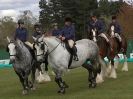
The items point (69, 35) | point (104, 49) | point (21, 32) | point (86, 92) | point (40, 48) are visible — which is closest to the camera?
point (40, 48)

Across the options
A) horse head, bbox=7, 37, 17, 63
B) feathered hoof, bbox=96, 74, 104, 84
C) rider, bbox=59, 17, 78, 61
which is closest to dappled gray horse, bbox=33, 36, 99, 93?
rider, bbox=59, 17, 78, 61

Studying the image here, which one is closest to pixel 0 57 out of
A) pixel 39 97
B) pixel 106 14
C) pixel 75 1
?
pixel 39 97

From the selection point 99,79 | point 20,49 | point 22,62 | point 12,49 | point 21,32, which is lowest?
point 99,79

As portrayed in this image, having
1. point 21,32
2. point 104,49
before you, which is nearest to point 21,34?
point 21,32

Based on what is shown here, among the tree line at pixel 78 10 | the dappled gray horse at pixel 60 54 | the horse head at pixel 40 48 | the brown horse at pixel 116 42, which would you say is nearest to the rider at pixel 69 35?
the dappled gray horse at pixel 60 54

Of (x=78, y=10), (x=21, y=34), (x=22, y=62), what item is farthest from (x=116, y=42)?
(x=78, y=10)

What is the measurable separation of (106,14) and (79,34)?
1072 cm

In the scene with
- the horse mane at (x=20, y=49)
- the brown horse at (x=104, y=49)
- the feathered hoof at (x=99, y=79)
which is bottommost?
the feathered hoof at (x=99, y=79)

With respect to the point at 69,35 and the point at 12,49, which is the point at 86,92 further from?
the point at 12,49

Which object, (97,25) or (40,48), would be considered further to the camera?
(97,25)

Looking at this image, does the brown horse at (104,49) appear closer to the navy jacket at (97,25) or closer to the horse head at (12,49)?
the navy jacket at (97,25)

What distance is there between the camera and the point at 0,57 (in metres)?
42.9

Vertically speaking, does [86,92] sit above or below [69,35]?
below

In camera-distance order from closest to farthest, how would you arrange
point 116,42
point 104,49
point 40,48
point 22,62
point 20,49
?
point 40,48 → point 20,49 → point 22,62 → point 104,49 → point 116,42
